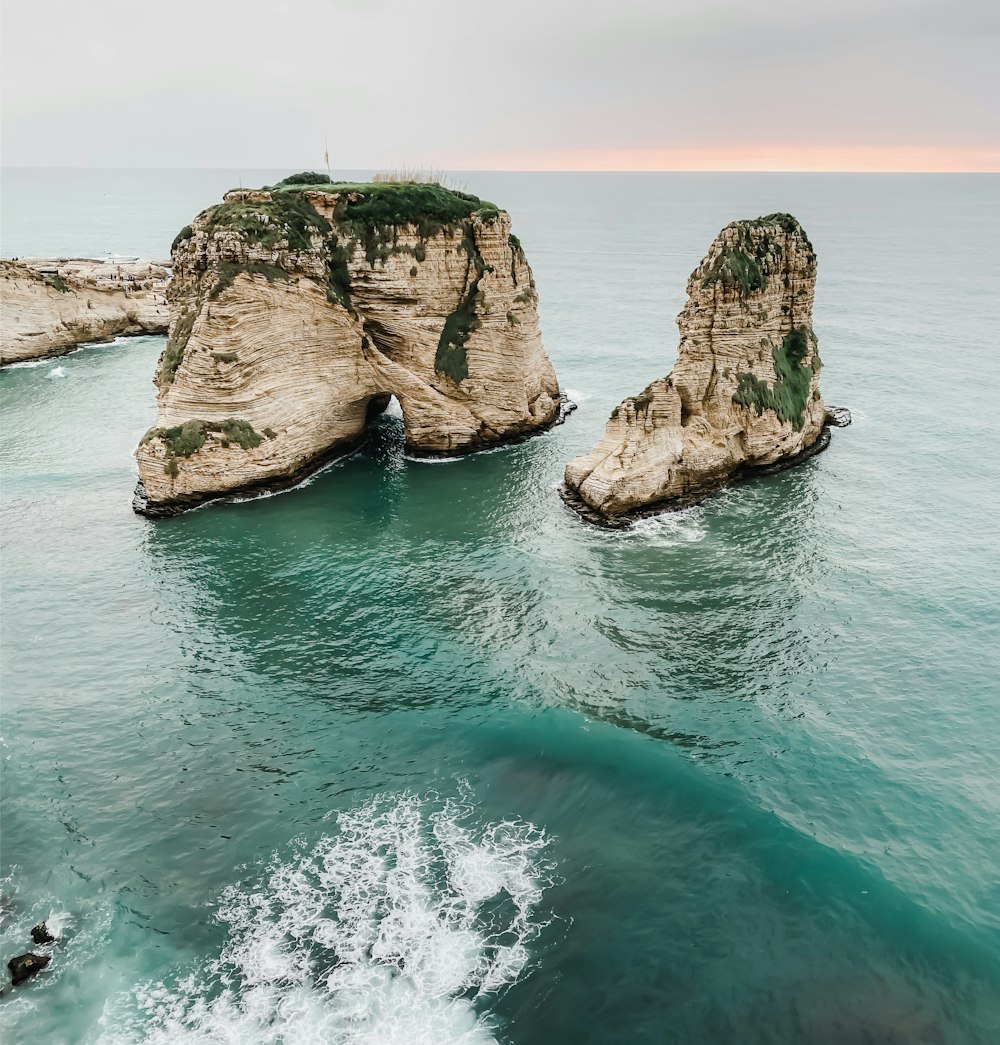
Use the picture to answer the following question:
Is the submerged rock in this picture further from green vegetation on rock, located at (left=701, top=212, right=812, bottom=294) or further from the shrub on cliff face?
the shrub on cliff face

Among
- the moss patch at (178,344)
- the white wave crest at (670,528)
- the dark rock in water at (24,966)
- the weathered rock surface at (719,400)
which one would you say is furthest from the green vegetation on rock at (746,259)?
the dark rock in water at (24,966)

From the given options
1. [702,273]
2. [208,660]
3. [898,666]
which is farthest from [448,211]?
[898,666]

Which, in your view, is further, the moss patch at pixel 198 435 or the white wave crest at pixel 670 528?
the moss patch at pixel 198 435

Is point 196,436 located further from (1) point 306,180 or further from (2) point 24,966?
(2) point 24,966

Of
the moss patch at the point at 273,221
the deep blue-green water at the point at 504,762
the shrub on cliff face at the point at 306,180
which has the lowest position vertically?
the deep blue-green water at the point at 504,762

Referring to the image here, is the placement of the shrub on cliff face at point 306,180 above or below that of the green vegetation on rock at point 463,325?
above

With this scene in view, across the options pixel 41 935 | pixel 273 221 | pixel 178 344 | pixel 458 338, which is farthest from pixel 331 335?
pixel 41 935

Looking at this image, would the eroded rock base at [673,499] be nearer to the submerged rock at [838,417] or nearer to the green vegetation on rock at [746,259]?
the submerged rock at [838,417]

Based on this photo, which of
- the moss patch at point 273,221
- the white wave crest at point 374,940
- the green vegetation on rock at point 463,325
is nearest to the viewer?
the white wave crest at point 374,940

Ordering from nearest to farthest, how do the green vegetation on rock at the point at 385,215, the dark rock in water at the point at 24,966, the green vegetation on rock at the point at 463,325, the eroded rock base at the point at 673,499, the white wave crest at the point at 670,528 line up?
the dark rock in water at the point at 24,966
the white wave crest at the point at 670,528
the eroded rock base at the point at 673,499
the green vegetation on rock at the point at 385,215
the green vegetation on rock at the point at 463,325
